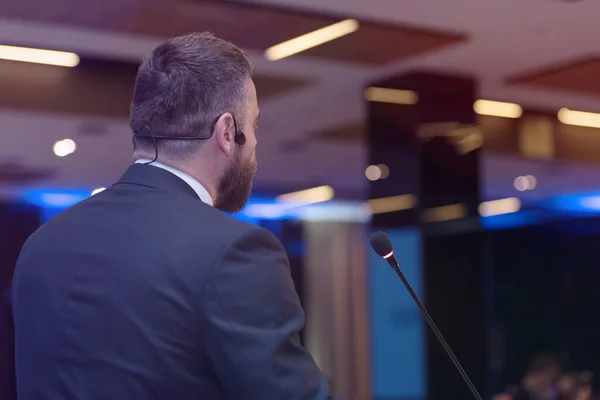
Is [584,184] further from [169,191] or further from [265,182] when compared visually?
[169,191]

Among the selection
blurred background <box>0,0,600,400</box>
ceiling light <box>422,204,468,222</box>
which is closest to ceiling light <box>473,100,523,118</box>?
blurred background <box>0,0,600,400</box>

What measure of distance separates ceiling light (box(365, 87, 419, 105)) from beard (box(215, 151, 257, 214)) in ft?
18.2

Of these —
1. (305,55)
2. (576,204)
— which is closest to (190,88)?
(305,55)

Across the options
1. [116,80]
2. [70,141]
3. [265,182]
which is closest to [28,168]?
[70,141]

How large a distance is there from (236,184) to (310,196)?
10.8 m

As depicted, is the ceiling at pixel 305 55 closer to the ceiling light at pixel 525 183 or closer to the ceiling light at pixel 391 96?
the ceiling light at pixel 391 96

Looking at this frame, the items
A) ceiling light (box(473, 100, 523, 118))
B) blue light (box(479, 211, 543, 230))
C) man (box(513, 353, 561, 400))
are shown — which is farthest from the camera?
blue light (box(479, 211, 543, 230))

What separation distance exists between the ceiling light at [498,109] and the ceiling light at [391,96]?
625mm

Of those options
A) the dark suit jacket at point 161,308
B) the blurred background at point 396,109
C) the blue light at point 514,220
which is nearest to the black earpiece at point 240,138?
the dark suit jacket at point 161,308

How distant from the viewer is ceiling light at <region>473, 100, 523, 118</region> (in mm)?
7285

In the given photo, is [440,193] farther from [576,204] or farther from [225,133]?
[576,204]

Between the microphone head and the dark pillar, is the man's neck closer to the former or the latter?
the microphone head

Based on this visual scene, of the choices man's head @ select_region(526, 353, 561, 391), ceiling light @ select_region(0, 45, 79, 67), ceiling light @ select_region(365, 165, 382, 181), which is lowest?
man's head @ select_region(526, 353, 561, 391)

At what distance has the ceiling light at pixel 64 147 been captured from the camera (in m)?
8.30
